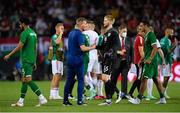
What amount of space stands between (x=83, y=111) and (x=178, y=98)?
591cm

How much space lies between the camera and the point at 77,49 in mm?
20047

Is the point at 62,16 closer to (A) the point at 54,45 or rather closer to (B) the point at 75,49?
(A) the point at 54,45

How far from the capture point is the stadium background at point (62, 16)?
115 ft

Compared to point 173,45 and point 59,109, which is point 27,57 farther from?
point 173,45

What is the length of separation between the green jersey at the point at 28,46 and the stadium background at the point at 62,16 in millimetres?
14352

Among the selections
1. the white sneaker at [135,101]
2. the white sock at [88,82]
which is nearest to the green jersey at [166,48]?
the white sock at [88,82]

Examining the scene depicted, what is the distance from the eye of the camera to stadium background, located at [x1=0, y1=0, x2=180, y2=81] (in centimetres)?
3509

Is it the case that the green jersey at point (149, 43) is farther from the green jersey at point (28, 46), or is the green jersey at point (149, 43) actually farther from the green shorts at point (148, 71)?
the green jersey at point (28, 46)

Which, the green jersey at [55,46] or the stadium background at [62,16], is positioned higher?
the stadium background at [62,16]

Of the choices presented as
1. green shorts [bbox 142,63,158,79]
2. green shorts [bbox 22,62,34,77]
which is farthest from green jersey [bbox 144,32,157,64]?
green shorts [bbox 22,62,34,77]

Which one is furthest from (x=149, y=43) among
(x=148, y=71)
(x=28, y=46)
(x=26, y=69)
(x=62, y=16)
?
(x=62, y=16)

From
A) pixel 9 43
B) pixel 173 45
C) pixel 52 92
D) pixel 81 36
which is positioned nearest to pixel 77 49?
pixel 81 36

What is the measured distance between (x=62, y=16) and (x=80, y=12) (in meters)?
1.10

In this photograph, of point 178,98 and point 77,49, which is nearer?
point 77,49
